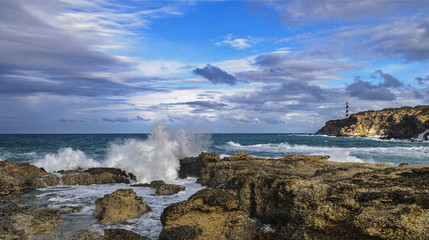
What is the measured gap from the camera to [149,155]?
16.9 m

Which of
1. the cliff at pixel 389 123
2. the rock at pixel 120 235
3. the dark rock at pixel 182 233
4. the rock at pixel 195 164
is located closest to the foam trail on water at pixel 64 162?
the rock at pixel 195 164

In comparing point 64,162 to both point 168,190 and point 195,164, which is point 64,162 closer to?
point 195,164

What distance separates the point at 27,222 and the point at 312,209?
5.84 m

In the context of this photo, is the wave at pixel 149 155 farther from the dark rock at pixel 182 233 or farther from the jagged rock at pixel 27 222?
the dark rock at pixel 182 233

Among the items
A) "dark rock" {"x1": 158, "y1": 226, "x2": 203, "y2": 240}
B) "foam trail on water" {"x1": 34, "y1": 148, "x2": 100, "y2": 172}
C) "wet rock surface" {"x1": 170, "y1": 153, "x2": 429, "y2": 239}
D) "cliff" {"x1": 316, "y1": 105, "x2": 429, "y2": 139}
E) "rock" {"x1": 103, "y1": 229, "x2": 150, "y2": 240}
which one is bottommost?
"foam trail on water" {"x1": 34, "y1": 148, "x2": 100, "y2": 172}

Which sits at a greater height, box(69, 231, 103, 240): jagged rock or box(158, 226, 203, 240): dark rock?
box(158, 226, 203, 240): dark rock

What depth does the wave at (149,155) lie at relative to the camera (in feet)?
51.0

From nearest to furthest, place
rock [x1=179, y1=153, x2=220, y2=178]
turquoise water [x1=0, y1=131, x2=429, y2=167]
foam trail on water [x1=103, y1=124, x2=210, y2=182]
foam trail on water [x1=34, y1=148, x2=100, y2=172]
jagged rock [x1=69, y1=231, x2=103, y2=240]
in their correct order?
jagged rock [x1=69, y1=231, x2=103, y2=240] < rock [x1=179, y1=153, x2=220, y2=178] < foam trail on water [x1=103, y1=124, x2=210, y2=182] < foam trail on water [x1=34, y1=148, x2=100, y2=172] < turquoise water [x1=0, y1=131, x2=429, y2=167]

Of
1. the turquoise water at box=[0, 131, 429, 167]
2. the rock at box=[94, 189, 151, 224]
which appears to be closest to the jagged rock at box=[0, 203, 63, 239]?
the rock at box=[94, 189, 151, 224]

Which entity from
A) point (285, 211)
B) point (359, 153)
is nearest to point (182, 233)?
point (285, 211)

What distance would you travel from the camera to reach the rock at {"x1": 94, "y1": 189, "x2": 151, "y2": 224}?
Answer: 672 cm

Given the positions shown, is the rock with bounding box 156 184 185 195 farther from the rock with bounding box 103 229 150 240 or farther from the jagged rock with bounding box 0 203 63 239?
the rock with bounding box 103 229 150 240

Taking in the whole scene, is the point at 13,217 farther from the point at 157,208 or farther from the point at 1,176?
the point at 1,176

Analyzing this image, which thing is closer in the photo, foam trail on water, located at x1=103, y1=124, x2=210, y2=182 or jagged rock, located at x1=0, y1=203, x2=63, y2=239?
jagged rock, located at x1=0, y1=203, x2=63, y2=239
